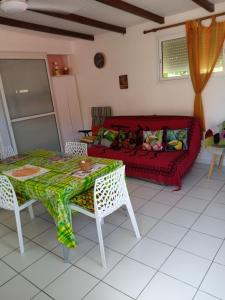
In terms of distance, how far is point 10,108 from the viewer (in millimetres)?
4098

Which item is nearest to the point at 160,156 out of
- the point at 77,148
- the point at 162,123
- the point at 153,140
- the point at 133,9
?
the point at 153,140

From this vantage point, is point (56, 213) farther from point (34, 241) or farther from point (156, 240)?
point (156, 240)

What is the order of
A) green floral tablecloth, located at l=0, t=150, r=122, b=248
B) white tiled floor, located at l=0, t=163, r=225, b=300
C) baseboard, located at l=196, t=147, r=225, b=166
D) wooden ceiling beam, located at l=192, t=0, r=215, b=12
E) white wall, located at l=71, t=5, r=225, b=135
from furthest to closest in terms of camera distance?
baseboard, located at l=196, t=147, r=225, b=166 < white wall, located at l=71, t=5, r=225, b=135 < wooden ceiling beam, located at l=192, t=0, r=215, b=12 < green floral tablecloth, located at l=0, t=150, r=122, b=248 < white tiled floor, located at l=0, t=163, r=225, b=300

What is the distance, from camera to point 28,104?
4355 millimetres

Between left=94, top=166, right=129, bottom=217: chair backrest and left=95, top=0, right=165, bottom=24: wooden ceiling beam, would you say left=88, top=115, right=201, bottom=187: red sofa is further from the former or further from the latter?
left=95, top=0, right=165, bottom=24: wooden ceiling beam

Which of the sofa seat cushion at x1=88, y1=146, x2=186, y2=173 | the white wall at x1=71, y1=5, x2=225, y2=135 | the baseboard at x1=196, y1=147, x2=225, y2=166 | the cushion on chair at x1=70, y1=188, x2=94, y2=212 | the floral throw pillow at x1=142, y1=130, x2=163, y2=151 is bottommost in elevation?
the baseboard at x1=196, y1=147, x2=225, y2=166

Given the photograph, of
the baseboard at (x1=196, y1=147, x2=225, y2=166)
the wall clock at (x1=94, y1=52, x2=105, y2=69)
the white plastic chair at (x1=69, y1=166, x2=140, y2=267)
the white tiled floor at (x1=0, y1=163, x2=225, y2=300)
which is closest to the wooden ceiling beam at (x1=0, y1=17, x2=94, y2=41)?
the wall clock at (x1=94, y1=52, x2=105, y2=69)

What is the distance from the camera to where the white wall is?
353cm

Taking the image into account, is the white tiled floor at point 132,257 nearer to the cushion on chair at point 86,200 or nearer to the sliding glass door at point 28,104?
the cushion on chair at point 86,200

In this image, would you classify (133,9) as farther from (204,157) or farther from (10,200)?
(10,200)

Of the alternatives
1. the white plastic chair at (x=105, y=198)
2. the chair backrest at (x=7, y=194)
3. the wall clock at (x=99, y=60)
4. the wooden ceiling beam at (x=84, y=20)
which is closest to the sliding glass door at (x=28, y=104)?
the wall clock at (x=99, y=60)

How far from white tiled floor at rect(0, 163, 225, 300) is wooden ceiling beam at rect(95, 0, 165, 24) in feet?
7.48

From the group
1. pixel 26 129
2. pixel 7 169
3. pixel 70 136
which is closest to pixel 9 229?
pixel 7 169

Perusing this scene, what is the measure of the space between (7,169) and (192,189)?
2196mm
